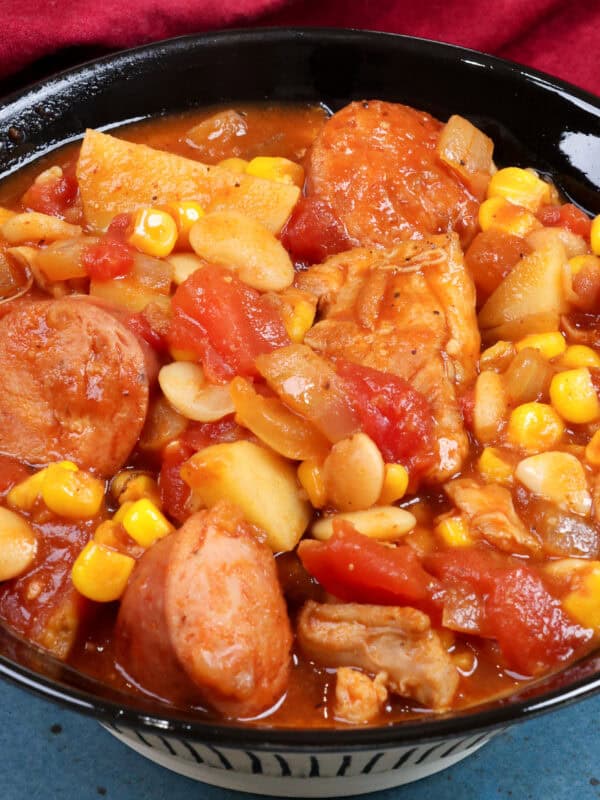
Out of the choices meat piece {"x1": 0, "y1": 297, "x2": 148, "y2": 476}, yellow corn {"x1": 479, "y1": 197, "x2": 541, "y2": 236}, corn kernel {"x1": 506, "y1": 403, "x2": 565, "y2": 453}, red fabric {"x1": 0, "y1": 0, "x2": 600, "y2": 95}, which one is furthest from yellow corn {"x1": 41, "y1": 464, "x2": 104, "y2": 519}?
red fabric {"x1": 0, "y1": 0, "x2": 600, "y2": 95}

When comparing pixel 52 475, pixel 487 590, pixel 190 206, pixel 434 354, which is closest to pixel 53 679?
pixel 52 475

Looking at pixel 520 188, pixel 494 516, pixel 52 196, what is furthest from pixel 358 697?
pixel 52 196

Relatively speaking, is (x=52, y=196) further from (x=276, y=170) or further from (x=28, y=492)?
(x=28, y=492)

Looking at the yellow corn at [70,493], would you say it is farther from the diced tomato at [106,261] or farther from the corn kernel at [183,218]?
the corn kernel at [183,218]

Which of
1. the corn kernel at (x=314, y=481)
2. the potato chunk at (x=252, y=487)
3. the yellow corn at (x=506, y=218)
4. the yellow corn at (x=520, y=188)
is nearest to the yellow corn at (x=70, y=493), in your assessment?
the potato chunk at (x=252, y=487)

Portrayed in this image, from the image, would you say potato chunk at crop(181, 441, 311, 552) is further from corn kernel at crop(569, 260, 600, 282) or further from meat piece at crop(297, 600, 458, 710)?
corn kernel at crop(569, 260, 600, 282)

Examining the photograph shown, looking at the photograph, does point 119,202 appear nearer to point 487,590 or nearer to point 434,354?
point 434,354

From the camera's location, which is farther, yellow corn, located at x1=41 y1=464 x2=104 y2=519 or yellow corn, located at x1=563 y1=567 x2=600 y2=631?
yellow corn, located at x1=41 y1=464 x2=104 y2=519
